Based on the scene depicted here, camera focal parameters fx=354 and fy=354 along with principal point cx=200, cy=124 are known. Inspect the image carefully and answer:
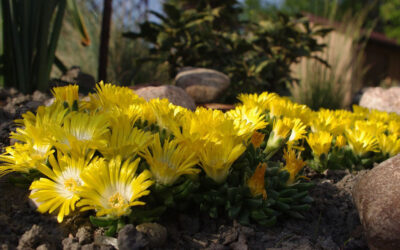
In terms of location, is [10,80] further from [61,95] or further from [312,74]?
[312,74]

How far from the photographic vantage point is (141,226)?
4.68ft

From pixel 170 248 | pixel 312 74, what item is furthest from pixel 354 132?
pixel 312 74

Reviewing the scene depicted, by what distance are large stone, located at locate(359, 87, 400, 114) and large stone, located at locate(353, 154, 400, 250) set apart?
5.08 m

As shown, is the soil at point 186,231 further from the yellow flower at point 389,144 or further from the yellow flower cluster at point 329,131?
the yellow flower at point 389,144

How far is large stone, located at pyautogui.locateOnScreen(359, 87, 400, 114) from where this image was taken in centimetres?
641

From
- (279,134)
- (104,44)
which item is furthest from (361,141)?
(104,44)

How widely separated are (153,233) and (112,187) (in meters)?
0.25

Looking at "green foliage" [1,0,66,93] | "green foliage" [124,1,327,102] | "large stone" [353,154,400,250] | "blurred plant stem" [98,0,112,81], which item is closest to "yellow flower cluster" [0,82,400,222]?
"large stone" [353,154,400,250]

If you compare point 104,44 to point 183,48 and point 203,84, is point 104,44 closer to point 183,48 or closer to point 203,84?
point 183,48

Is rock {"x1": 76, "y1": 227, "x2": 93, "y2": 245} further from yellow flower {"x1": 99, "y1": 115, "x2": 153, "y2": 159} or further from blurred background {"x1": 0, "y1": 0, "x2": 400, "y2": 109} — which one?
blurred background {"x1": 0, "y1": 0, "x2": 400, "y2": 109}

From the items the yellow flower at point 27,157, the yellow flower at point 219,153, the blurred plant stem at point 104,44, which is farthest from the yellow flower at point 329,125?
the blurred plant stem at point 104,44

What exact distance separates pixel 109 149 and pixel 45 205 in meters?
0.31

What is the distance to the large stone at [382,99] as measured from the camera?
21.0ft

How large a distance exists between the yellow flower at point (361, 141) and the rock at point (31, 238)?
216cm
